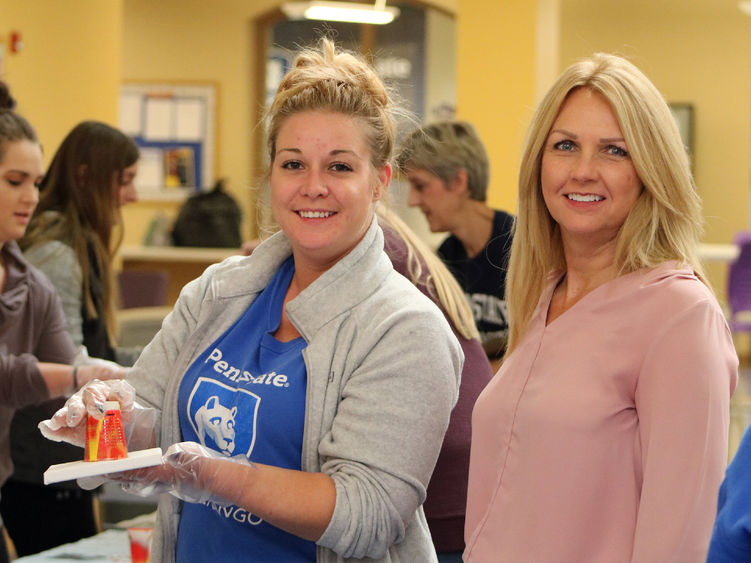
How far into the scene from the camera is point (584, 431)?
1.39m

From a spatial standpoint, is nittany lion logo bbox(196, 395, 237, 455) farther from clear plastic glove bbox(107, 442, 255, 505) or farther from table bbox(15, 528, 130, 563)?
table bbox(15, 528, 130, 563)

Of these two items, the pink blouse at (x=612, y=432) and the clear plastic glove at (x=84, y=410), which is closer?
the pink blouse at (x=612, y=432)

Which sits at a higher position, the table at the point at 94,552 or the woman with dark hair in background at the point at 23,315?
the woman with dark hair in background at the point at 23,315

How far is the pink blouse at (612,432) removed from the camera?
1.30 meters

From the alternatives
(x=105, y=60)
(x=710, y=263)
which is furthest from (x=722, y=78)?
(x=105, y=60)

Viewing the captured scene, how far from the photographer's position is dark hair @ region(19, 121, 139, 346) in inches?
116

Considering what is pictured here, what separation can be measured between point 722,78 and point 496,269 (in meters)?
7.72

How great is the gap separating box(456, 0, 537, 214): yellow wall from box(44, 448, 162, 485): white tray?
4.55 m

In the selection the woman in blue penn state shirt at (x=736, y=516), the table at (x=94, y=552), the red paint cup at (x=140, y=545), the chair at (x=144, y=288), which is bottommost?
the table at (x=94, y=552)

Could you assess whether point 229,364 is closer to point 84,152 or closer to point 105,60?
point 84,152

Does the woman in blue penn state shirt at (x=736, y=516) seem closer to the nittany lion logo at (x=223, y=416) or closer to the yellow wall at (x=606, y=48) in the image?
the nittany lion logo at (x=223, y=416)

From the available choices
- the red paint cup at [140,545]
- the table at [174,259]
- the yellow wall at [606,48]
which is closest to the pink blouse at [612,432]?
the red paint cup at [140,545]

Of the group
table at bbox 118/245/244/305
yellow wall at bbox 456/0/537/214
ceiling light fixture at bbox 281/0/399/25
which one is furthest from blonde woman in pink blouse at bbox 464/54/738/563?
ceiling light fixture at bbox 281/0/399/25

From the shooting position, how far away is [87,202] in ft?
10.0
